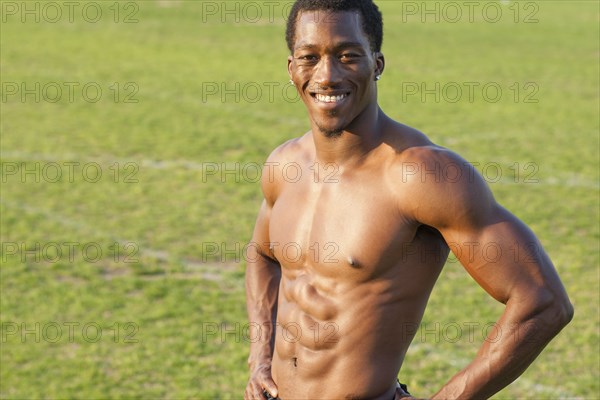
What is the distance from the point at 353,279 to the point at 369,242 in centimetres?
16

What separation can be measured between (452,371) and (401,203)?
4161 mm

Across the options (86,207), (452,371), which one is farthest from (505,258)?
(86,207)

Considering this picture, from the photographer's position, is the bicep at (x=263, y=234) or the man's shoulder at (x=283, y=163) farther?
the bicep at (x=263, y=234)

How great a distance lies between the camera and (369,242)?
3363 mm

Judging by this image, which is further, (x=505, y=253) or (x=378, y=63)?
(x=378, y=63)

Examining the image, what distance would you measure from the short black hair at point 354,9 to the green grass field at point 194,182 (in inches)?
156

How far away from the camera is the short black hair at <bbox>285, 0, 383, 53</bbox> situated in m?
3.32

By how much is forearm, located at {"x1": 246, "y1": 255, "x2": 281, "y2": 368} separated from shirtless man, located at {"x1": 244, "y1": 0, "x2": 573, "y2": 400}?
0.29 m

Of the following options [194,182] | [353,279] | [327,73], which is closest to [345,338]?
[353,279]

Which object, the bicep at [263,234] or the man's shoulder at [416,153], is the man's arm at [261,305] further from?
the man's shoulder at [416,153]

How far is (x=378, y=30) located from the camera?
136 inches

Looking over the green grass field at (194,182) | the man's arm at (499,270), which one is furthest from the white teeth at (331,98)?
the green grass field at (194,182)

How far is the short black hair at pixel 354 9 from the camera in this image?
332 centimetres

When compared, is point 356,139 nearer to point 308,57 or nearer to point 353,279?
point 308,57
